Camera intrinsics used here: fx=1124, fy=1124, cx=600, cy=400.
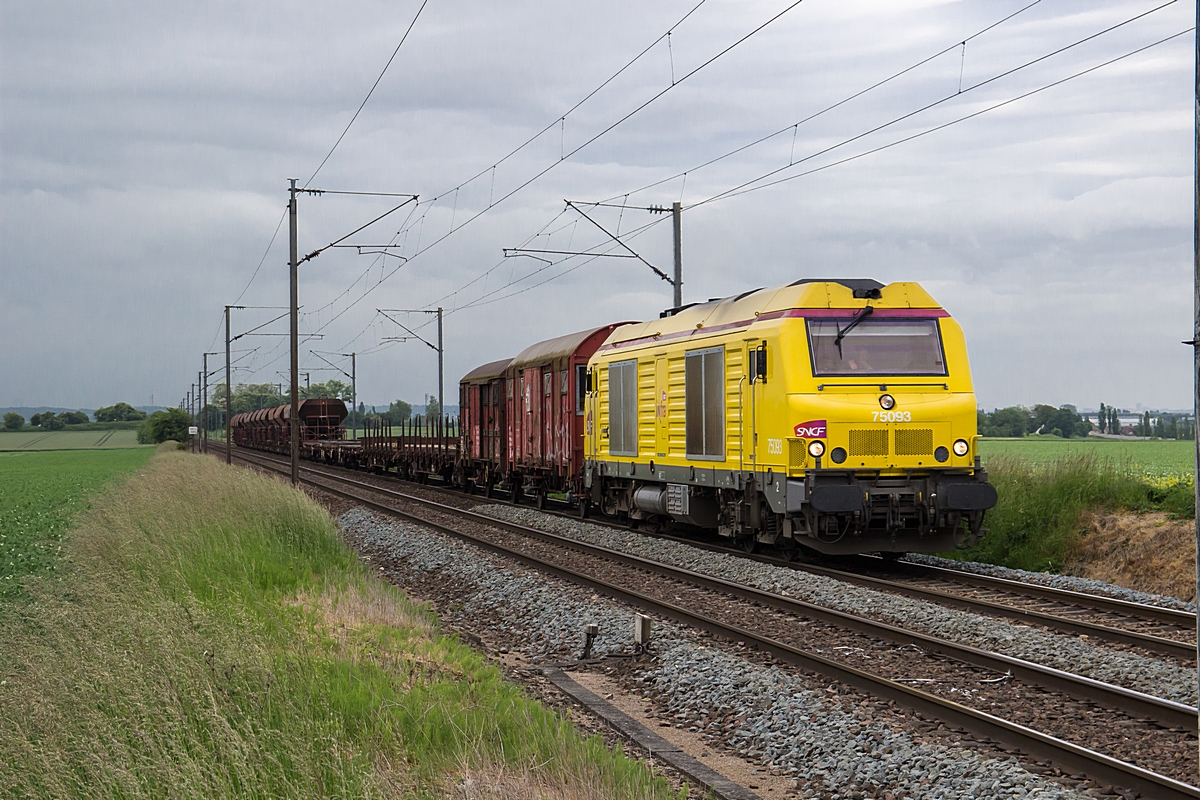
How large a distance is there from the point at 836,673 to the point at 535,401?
18.2m

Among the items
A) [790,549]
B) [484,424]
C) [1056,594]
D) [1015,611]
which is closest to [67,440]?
[484,424]

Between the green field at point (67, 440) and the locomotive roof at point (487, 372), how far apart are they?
111 meters

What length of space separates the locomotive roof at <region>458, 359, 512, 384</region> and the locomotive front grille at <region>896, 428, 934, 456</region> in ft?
55.3

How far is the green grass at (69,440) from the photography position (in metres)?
138

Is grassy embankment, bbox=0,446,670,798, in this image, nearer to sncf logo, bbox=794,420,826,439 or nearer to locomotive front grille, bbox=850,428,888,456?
sncf logo, bbox=794,420,826,439

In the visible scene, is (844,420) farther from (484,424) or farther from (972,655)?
(484,424)

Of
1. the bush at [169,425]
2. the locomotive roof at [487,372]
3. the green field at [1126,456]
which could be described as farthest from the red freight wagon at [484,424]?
the bush at [169,425]

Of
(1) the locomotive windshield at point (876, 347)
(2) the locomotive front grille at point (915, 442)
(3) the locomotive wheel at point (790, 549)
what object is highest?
(1) the locomotive windshield at point (876, 347)

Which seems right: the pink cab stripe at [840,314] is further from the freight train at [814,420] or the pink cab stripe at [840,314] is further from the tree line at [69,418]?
the tree line at [69,418]

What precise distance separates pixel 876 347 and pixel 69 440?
15595cm

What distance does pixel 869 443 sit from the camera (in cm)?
1427

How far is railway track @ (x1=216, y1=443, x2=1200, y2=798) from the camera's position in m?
6.66

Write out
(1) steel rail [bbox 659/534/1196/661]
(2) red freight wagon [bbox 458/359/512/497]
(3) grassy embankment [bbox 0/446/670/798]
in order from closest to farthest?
(3) grassy embankment [bbox 0/446/670/798]
(1) steel rail [bbox 659/534/1196/661]
(2) red freight wagon [bbox 458/359/512/497]

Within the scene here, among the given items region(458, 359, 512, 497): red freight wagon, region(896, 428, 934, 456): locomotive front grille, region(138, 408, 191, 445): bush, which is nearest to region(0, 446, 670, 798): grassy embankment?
region(896, 428, 934, 456): locomotive front grille
